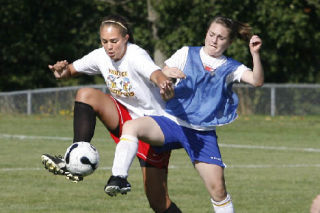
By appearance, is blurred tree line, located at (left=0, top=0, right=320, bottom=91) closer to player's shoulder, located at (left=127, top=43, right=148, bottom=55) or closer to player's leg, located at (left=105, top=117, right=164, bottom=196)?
player's shoulder, located at (left=127, top=43, right=148, bottom=55)

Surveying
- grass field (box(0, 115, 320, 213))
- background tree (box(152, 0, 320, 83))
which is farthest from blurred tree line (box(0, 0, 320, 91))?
grass field (box(0, 115, 320, 213))

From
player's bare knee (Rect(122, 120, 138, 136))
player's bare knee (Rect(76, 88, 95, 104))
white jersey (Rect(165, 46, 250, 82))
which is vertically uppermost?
white jersey (Rect(165, 46, 250, 82))

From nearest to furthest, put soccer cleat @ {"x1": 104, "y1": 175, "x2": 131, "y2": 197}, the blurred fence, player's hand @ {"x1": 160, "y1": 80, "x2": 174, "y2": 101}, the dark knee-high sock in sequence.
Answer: soccer cleat @ {"x1": 104, "y1": 175, "x2": 131, "y2": 197} < player's hand @ {"x1": 160, "y1": 80, "x2": 174, "y2": 101} < the dark knee-high sock < the blurred fence

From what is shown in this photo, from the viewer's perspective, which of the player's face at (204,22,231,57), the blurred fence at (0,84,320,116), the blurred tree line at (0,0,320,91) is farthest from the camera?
the blurred tree line at (0,0,320,91)

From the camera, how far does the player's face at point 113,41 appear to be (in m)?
6.91

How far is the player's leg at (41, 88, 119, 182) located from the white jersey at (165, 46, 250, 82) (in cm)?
62

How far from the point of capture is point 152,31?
2788 centimetres

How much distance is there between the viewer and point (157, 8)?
26.4 meters

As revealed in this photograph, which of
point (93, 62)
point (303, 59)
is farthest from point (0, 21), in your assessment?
point (93, 62)

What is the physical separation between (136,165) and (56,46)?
61.5 ft

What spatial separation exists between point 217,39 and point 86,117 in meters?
1.27

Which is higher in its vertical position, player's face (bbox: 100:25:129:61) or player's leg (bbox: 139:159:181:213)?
player's face (bbox: 100:25:129:61)

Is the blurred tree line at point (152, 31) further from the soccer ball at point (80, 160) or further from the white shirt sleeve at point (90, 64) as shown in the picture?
the soccer ball at point (80, 160)

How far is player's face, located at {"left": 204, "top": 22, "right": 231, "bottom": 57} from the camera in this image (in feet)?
23.2
